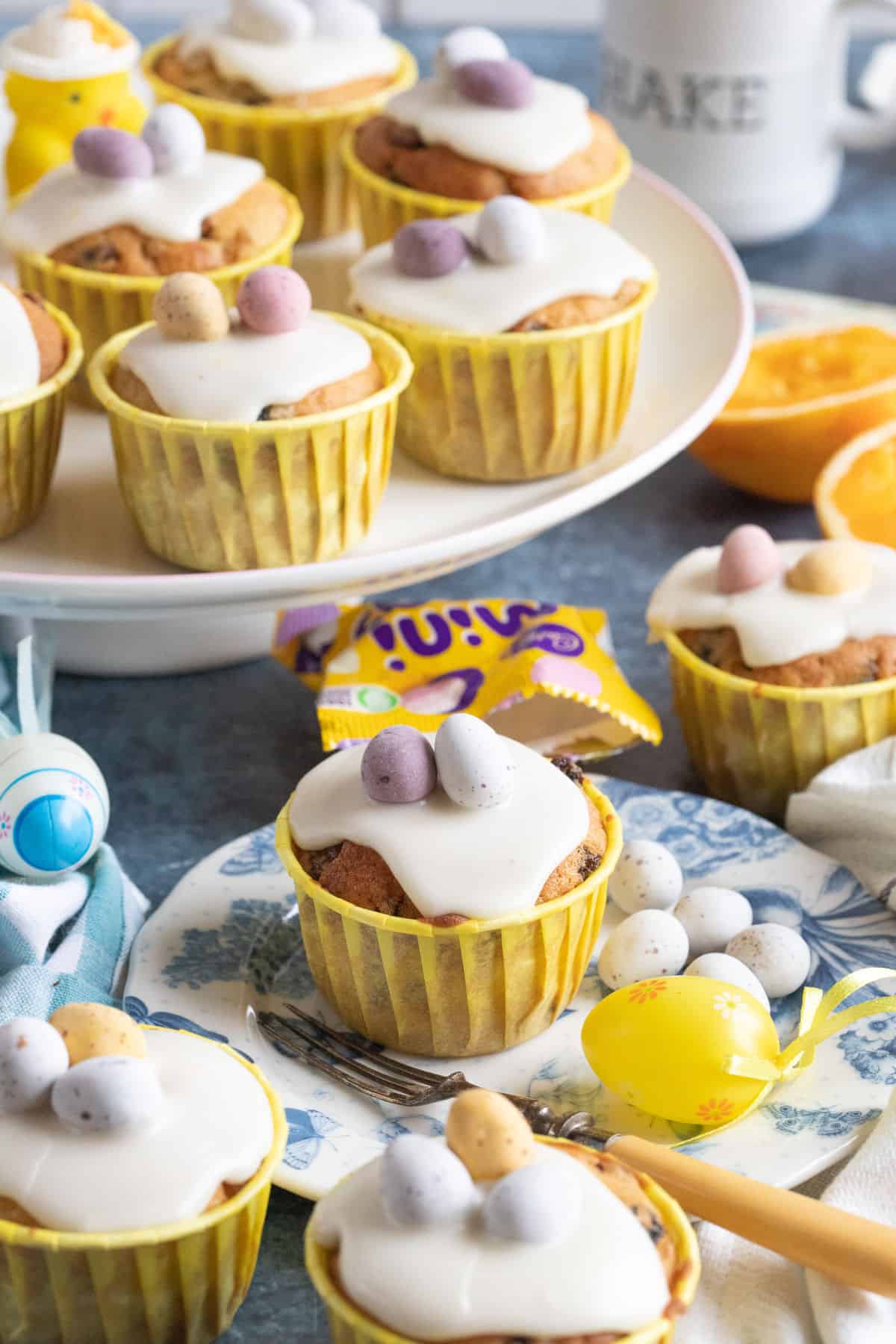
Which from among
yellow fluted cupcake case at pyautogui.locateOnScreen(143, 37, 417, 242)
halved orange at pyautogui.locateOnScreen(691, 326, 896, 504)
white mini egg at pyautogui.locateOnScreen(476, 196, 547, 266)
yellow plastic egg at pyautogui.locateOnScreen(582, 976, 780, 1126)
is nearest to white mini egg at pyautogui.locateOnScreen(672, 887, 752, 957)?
yellow plastic egg at pyautogui.locateOnScreen(582, 976, 780, 1126)

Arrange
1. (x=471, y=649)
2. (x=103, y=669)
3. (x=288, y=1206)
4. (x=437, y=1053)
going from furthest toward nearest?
(x=103, y=669)
(x=471, y=649)
(x=437, y=1053)
(x=288, y=1206)

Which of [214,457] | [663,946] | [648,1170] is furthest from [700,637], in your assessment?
[648,1170]

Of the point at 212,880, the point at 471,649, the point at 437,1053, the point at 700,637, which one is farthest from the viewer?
the point at 471,649

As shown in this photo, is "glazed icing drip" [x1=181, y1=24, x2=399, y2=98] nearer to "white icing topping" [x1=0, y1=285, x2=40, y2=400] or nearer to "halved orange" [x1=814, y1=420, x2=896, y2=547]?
"white icing topping" [x1=0, y1=285, x2=40, y2=400]

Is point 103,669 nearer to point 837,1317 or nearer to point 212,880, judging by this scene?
point 212,880

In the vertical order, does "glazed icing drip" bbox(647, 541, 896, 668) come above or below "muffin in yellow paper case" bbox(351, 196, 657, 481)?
below

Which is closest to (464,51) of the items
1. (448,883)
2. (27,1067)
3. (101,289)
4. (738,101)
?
(101,289)

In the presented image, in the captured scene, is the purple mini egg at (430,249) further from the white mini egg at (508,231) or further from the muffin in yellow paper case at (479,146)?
the muffin in yellow paper case at (479,146)
